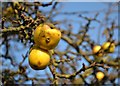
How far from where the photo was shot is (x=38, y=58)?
146 centimetres

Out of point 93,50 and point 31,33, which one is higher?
point 31,33

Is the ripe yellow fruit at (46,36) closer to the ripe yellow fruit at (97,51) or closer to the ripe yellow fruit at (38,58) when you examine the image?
the ripe yellow fruit at (38,58)

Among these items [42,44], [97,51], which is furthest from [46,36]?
[97,51]

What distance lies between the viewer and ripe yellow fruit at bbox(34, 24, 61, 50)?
143 cm

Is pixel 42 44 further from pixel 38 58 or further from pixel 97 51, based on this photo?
pixel 97 51

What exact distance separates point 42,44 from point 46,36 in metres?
0.05

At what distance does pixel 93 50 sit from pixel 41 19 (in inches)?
70.7

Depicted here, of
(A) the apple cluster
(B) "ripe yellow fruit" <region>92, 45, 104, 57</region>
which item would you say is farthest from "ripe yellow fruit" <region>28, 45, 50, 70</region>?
(B) "ripe yellow fruit" <region>92, 45, 104, 57</region>

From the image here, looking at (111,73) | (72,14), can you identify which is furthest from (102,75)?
(72,14)

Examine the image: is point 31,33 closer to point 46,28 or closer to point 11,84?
point 46,28

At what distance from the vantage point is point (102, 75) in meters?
3.25

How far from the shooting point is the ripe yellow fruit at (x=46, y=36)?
1.43 meters

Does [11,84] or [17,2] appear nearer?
[17,2]

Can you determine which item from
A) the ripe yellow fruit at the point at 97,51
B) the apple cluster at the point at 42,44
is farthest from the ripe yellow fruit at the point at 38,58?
the ripe yellow fruit at the point at 97,51
